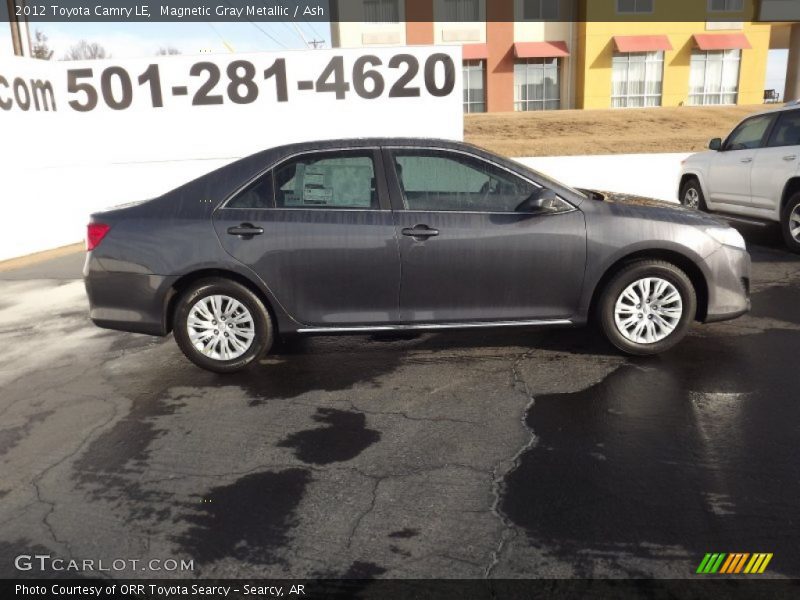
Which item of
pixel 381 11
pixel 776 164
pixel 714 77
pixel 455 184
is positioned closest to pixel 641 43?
pixel 714 77

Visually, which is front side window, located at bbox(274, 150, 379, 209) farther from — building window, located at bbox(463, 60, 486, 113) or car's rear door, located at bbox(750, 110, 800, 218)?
building window, located at bbox(463, 60, 486, 113)

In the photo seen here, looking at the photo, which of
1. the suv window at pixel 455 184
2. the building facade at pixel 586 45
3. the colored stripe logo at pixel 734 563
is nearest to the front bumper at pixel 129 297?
the suv window at pixel 455 184

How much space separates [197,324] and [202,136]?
32.8 ft

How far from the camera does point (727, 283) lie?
473 cm

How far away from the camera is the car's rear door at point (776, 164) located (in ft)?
26.8

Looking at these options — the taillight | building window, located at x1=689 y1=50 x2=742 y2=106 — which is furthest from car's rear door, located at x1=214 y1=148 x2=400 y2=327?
building window, located at x1=689 y1=50 x2=742 y2=106

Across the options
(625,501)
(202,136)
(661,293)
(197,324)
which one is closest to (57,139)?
(202,136)

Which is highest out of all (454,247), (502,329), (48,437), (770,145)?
(770,145)

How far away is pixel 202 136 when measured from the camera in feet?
44.7

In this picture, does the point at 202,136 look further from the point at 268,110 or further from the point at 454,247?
the point at 454,247

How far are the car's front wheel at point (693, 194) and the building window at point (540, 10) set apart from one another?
2411 cm

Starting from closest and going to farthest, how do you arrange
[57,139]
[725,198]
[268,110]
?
1. [725,198]
2. [57,139]
3. [268,110]

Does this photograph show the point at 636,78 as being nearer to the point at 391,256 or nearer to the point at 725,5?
the point at 725,5

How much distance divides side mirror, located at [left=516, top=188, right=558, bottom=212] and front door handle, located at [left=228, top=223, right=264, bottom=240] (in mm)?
1882
